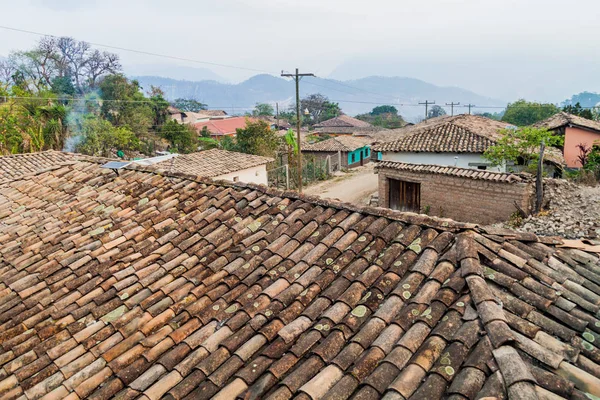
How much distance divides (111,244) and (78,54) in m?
63.3

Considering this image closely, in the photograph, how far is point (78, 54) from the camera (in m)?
56.2

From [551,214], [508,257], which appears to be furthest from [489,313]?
[551,214]

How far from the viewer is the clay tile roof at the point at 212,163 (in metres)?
21.7

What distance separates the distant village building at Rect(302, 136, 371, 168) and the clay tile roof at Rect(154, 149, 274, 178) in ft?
44.9

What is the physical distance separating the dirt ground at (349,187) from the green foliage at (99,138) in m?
14.8

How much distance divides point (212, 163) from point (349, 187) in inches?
431

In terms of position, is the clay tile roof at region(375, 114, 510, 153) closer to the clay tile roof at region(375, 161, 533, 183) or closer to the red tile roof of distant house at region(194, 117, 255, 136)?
the clay tile roof at region(375, 161, 533, 183)

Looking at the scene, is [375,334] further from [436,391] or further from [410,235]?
[410,235]

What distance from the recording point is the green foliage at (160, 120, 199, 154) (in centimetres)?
3706

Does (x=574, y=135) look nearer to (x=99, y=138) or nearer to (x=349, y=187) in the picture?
(x=349, y=187)

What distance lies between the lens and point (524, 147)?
16.1 metres

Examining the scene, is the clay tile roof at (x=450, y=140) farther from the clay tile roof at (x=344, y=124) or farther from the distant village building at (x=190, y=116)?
the distant village building at (x=190, y=116)

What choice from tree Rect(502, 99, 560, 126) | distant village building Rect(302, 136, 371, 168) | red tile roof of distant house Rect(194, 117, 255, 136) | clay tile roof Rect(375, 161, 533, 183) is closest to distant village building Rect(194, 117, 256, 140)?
red tile roof of distant house Rect(194, 117, 255, 136)

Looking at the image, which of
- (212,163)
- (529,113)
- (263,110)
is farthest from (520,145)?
(263,110)
